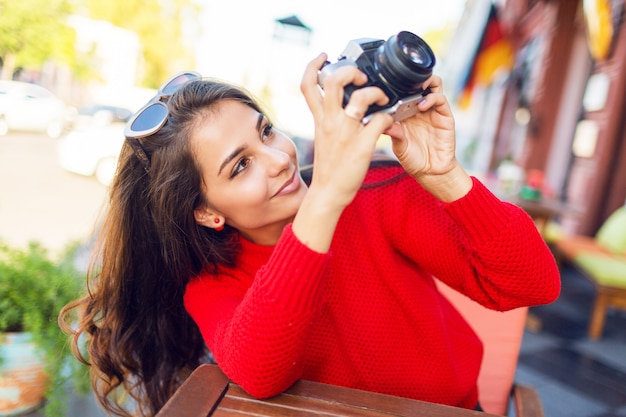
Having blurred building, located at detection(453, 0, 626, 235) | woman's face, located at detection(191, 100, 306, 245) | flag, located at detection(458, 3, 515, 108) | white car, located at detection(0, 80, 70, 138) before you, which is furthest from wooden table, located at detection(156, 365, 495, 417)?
flag, located at detection(458, 3, 515, 108)

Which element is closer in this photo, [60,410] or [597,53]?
[60,410]

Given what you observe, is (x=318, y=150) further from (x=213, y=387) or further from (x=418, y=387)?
(x=418, y=387)

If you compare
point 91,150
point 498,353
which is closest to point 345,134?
point 498,353

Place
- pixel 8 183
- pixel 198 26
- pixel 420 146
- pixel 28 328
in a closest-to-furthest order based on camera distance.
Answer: pixel 420 146 → pixel 28 328 → pixel 8 183 → pixel 198 26

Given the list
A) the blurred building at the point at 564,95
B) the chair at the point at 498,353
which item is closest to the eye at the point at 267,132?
the chair at the point at 498,353

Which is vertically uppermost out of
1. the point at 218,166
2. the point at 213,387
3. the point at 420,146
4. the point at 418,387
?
the point at 420,146

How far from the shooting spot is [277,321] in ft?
3.23

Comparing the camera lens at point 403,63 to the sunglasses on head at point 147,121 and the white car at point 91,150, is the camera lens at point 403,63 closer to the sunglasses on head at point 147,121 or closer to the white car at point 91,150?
the sunglasses on head at point 147,121

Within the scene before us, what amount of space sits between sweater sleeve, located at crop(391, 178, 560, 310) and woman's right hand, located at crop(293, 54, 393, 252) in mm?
342

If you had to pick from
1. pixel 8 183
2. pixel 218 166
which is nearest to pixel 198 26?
pixel 8 183

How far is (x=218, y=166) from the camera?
4.24 ft

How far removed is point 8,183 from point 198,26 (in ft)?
15.8

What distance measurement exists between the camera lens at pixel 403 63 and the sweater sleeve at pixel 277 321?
35cm

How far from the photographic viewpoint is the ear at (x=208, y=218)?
1415 mm
